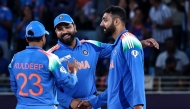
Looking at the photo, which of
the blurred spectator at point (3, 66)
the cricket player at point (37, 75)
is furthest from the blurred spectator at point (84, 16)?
the cricket player at point (37, 75)

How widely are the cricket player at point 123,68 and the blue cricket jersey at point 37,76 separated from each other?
2.58 ft

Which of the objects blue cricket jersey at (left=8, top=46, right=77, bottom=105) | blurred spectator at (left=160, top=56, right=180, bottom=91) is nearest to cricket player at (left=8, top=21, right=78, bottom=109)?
blue cricket jersey at (left=8, top=46, right=77, bottom=105)

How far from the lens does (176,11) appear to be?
14508 mm

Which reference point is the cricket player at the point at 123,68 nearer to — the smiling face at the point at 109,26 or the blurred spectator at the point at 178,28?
the smiling face at the point at 109,26

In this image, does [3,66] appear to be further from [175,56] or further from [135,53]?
[135,53]

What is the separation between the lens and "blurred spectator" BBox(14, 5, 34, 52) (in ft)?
46.6

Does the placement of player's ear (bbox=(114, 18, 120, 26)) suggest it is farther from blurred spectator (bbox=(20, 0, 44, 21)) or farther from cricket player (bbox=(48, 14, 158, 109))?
blurred spectator (bbox=(20, 0, 44, 21))

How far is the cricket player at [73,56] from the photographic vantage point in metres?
8.60

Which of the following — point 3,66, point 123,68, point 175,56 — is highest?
point 123,68

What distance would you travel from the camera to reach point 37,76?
7781 millimetres

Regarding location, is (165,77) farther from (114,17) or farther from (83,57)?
(114,17)

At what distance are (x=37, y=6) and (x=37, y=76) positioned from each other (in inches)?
277

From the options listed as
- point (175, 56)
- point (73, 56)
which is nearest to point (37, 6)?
point (175, 56)

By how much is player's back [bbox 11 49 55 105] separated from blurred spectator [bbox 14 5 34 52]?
639 centimetres
